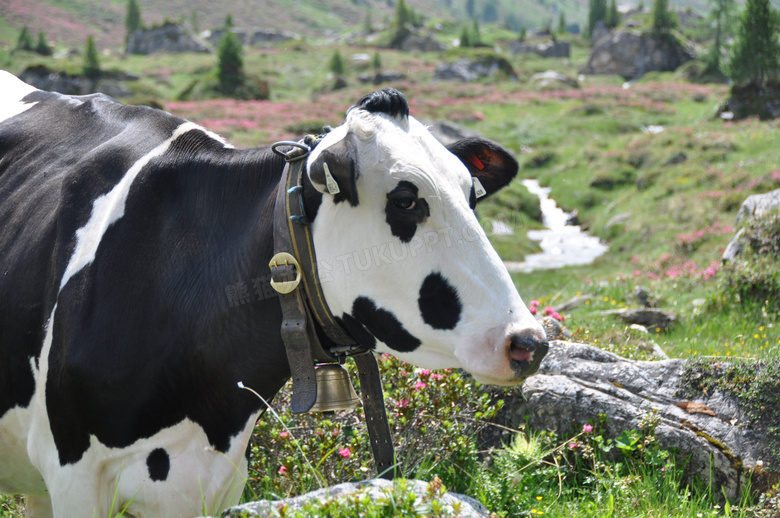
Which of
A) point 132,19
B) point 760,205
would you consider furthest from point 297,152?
point 132,19

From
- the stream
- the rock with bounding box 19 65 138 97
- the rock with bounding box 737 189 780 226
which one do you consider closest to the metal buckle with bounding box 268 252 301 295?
the rock with bounding box 737 189 780 226

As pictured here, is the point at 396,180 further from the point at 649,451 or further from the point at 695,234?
the point at 695,234

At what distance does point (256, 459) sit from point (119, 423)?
4.63ft

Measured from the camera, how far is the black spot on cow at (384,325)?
2277mm

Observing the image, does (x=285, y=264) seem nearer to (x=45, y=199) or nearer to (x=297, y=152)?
(x=297, y=152)

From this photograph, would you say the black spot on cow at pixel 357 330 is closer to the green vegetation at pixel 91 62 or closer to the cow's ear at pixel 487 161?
the cow's ear at pixel 487 161

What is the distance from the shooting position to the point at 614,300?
29.2ft

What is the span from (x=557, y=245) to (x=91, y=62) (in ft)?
127

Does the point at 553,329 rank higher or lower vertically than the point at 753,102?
higher

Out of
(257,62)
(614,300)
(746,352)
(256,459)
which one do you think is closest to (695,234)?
(614,300)

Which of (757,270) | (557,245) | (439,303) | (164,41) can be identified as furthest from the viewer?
(164,41)

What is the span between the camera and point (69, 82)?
4400cm

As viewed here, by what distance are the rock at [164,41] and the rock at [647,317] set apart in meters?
78.2

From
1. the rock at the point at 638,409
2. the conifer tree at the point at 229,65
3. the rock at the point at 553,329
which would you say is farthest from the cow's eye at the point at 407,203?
the conifer tree at the point at 229,65
